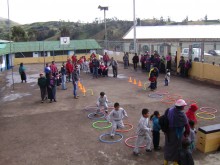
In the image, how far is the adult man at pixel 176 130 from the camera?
21.1 feet

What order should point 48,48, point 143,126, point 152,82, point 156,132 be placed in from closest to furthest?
1. point 143,126
2. point 156,132
3. point 152,82
4. point 48,48

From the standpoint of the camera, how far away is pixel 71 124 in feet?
36.2

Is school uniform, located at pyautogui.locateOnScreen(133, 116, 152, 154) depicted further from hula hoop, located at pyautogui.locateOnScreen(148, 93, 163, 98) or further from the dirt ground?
hula hoop, located at pyautogui.locateOnScreen(148, 93, 163, 98)

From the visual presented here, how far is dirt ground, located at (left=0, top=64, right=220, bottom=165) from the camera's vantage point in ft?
26.0


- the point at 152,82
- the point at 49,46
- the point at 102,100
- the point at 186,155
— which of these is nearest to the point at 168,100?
the point at 152,82

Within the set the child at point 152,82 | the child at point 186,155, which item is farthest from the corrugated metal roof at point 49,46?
the child at point 186,155

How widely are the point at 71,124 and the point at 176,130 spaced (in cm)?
553

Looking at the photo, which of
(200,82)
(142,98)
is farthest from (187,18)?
(142,98)

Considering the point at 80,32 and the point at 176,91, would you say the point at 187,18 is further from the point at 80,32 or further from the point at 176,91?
the point at 176,91

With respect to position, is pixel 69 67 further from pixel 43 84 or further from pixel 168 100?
pixel 168 100

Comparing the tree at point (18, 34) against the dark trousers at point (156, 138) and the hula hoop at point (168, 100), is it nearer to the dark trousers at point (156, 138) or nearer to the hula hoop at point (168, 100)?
the hula hoop at point (168, 100)

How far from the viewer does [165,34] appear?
3788 cm

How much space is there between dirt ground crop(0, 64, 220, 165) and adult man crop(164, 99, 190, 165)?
0.86m

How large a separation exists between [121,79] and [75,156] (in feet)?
47.6
